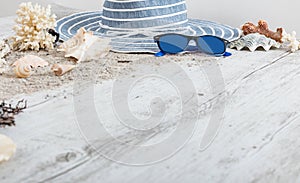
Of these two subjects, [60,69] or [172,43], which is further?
[172,43]

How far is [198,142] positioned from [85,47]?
45 centimetres

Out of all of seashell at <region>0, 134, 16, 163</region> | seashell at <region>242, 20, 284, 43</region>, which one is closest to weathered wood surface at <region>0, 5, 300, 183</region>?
seashell at <region>0, 134, 16, 163</region>

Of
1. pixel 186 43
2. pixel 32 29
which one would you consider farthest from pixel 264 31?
pixel 32 29

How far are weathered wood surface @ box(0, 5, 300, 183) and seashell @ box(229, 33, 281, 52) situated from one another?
0.20 m

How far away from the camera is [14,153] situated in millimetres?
610

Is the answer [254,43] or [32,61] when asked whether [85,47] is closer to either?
[32,61]

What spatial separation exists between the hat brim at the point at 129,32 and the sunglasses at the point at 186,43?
0.03m

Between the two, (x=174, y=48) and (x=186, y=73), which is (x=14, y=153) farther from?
(x=174, y=48)

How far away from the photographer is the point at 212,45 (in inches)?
41.1

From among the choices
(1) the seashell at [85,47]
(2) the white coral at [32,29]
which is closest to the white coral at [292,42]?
(1) the seashell at [85,47]

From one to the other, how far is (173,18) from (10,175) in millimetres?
683

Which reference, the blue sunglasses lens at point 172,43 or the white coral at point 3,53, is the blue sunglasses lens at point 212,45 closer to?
the blue sunglasses lens at point 172,43

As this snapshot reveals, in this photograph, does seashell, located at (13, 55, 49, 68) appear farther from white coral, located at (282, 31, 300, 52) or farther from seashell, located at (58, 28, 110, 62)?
white coral, located at (282, 31, 300, 52)

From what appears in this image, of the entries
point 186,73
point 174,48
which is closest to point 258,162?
point 186,73
